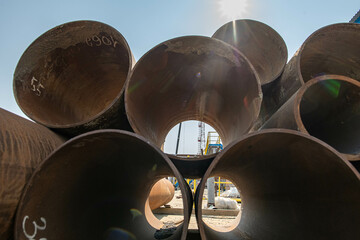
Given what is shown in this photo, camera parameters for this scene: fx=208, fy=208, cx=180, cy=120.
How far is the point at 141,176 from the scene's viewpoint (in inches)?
102

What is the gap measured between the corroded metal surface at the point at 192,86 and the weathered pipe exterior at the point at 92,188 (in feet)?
1.16

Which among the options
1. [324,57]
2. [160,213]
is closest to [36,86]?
[324,57]

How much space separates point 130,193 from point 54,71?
1808 millimetres

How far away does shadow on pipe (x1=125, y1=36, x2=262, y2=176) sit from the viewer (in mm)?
2055

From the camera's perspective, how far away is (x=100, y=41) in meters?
2.48

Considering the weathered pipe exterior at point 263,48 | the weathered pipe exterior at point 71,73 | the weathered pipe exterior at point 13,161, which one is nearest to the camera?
the weathered pipe exterior at point 13,161

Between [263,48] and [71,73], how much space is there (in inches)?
108

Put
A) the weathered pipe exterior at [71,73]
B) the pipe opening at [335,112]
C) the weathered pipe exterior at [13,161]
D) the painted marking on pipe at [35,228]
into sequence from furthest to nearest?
the weathered pipe exterior at [71,73] → the pipe opening at [335,112] → the painted marking on pipe at [35,228] → the weathered pipe exterior at [13,161]

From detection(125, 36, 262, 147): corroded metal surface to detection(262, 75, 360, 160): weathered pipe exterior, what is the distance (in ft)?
1.18

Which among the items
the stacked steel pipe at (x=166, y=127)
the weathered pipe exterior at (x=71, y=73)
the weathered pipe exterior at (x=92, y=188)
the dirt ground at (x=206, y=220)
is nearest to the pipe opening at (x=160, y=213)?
the dirt ground at (x=206, y=220)

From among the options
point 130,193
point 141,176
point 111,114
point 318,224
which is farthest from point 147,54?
point 318,224

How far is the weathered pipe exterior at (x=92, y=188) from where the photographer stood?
1.39m

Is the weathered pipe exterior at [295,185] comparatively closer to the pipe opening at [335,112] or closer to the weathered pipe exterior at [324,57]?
the pipe opening at [335,112]

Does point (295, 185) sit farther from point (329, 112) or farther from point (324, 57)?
point (324, 57)
